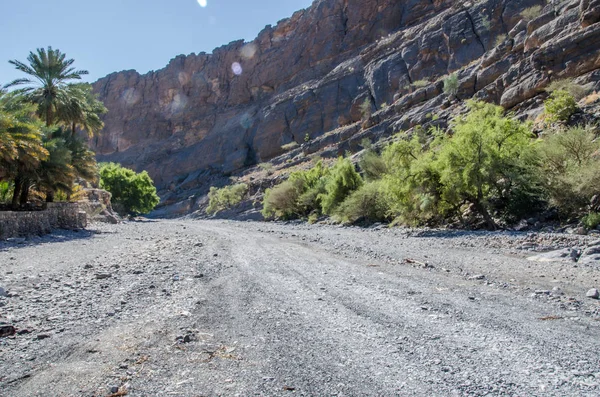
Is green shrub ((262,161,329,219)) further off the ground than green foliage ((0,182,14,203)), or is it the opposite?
green foliage ((0,182,14,203))

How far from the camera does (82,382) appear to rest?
297 cm

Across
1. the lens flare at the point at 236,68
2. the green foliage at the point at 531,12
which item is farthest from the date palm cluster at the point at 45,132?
the lens flare at the point at 236,68

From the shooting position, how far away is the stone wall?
16.6m

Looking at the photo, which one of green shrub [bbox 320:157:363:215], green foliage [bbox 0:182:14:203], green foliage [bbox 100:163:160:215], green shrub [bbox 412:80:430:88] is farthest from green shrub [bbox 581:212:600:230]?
green foliage [bbox 100:163:160:215]

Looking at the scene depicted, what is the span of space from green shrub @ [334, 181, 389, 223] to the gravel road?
14418mm

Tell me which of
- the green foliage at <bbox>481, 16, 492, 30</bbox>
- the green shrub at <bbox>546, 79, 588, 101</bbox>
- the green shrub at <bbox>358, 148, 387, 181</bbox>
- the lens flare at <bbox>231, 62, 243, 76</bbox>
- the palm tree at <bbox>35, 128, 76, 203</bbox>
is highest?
the lens flare at <bbox>231, 62, 243, 76</bbox>

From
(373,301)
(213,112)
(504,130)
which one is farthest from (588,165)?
(213,112)

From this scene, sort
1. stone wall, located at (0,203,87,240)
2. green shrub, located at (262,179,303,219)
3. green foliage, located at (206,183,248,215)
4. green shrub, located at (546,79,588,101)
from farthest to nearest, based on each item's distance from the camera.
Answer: green foliage, located at (206,183,248,215) < green shrub, located at (262,179,303,219) < green shrub, located at (546,79,588,101) < stone wall, located at (0,203,87,240)

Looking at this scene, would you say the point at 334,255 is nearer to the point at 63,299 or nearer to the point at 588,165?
the point at 63,299

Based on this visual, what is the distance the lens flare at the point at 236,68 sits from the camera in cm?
9412

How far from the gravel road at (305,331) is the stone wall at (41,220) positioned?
10.9 meters

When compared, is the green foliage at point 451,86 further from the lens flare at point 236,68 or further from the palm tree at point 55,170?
the lens flare at point 236,68

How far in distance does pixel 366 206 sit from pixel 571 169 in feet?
40.7

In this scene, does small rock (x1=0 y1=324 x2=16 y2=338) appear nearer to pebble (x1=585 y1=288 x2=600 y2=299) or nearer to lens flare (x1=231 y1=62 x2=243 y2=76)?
pebble (x1=585 y1=288 x2=600 y2=299)
